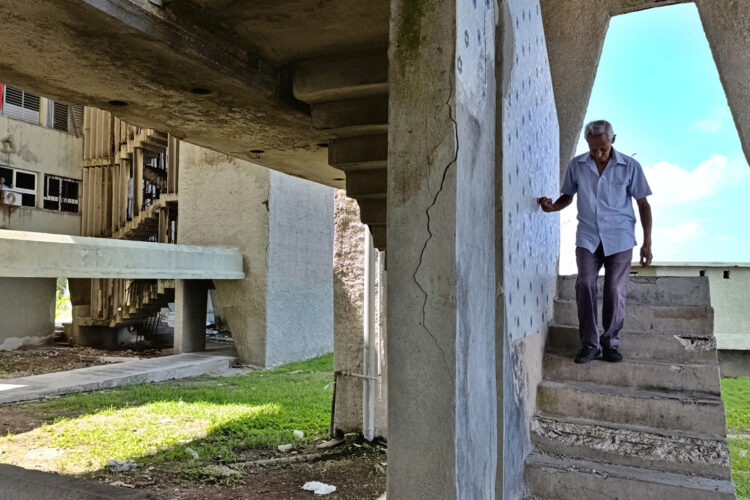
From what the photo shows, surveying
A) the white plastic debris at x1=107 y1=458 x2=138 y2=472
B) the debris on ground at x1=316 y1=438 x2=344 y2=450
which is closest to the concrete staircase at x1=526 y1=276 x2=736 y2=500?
the debris on ground at x1=316 y1=438 x2=344 y2=450

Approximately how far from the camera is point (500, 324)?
10.6 ft

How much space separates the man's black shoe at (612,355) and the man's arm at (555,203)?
3.91 ft

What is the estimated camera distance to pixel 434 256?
2688mm

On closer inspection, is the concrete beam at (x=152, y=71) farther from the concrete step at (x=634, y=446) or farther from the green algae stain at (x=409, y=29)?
the concrete step at (x=634, y=446)

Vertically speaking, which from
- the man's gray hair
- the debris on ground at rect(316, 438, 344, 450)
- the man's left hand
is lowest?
the debris on ground at rect(316, 438, 344, 450)

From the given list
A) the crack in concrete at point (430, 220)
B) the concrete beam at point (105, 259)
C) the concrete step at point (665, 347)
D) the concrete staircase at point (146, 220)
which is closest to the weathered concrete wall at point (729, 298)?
the concrete step at point (665, 347)

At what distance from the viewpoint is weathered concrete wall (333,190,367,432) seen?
725 centimetres

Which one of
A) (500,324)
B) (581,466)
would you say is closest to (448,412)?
(500,324)

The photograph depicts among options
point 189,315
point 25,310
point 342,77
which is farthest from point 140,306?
point 342,77

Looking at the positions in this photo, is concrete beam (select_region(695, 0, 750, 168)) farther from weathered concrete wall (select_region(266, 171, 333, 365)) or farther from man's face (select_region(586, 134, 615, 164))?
weathered concrete wall (select_region(266, 171, 333, 365))

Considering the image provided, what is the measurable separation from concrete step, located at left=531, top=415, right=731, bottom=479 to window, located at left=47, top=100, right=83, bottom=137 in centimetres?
1659

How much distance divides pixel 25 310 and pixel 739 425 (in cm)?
1530

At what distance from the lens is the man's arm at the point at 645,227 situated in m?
Answer: 4.52

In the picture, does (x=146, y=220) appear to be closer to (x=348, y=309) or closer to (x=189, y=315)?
(x=189, y=315)
